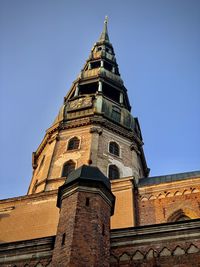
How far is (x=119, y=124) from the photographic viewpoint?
26469mm

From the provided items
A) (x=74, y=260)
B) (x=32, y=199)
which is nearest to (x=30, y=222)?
(x=32, y=199)

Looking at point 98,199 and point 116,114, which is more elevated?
point 116,114

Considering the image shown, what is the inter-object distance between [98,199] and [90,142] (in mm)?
13338

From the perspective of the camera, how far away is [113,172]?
2292 centimetres

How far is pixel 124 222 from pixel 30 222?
181 inches

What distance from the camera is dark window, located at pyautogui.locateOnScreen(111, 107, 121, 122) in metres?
27.0

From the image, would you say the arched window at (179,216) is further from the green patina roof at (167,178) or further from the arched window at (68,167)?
the arched window at (68,167)

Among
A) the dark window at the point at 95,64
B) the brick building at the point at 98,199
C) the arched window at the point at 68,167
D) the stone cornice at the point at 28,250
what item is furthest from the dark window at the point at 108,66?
the stone cornice at the point at 28,250

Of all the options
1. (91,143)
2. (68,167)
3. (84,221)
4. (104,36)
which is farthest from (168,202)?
(104,36)

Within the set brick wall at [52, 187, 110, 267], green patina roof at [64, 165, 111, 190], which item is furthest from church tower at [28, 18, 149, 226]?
brick wall at [52, 187, 110, 267]

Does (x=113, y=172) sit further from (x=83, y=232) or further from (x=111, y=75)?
(x=83, y=232)

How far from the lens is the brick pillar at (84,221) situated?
9.02m

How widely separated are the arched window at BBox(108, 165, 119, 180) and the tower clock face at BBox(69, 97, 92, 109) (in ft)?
19.6

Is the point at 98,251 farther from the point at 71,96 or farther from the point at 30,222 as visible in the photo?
the point at 71,96
